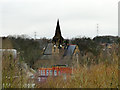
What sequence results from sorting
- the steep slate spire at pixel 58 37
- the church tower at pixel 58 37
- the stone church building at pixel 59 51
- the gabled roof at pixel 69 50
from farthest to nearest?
the steep slate spire at pixel 58 37 < the church tower at pixel 58 37 < the gabled roof at pixel 69 50 < the stone church building at pixel 59 51

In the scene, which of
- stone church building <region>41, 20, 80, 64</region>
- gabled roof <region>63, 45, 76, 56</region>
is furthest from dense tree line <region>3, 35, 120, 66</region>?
gabled roof <region>63, 45, 76, 56</region>

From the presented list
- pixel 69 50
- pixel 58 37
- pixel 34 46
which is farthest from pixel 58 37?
pixel 34 46

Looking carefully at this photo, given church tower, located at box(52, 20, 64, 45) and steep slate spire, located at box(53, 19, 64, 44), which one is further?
steep slate spire, located at box(53, 19, 64, 44)

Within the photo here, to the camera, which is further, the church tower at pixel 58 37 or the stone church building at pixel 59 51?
the church tower at pixel 58 37

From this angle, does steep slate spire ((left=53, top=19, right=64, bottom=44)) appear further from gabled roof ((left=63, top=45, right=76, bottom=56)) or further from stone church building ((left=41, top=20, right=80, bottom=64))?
gabled roof ((left=63, top=45, right=76, bottom=56))

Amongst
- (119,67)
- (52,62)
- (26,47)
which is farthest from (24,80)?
(26,47)

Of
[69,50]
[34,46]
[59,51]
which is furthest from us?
[34,46]

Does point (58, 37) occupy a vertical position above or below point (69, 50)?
above

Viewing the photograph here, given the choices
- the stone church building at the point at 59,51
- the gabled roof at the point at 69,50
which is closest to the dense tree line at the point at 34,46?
the stone church building at the point at 59,51

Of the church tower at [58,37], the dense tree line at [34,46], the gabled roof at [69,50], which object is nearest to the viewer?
the gabled roof at [69,50]

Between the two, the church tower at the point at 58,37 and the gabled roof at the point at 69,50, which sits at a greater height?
the church tower at the point at 58,37

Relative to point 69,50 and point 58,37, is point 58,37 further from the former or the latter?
point 69,50

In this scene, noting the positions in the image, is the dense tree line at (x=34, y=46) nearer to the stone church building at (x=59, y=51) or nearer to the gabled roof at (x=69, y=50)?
the stone church building at (x=59, y=51)

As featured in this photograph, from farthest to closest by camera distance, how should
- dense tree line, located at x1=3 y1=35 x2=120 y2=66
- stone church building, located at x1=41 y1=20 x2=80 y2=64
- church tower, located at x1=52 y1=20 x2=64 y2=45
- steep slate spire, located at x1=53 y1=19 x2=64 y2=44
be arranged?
dense tree line, located at x1=3 y1=35 x2=120 y2=66 < steep slate spire, located at x1=53 y1=19 x2=64 y2=44 < church tower, located at x1=52 y1=20 x2=64 y2=45 < stone church building, located at x1=41 y1=20 x2=80 y2=64
